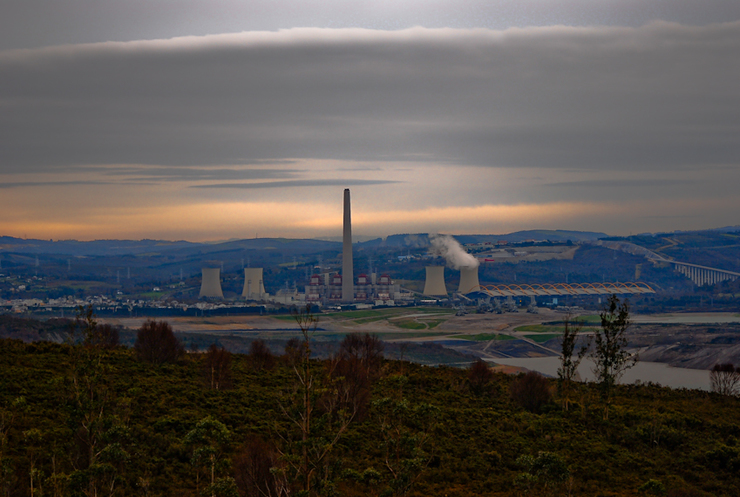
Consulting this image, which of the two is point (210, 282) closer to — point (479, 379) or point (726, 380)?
point (726, 380)

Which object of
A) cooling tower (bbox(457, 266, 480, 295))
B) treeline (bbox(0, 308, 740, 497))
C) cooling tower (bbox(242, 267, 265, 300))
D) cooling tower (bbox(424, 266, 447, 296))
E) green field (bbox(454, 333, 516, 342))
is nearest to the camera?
treeline (bbox(0, 308, 740, 497))

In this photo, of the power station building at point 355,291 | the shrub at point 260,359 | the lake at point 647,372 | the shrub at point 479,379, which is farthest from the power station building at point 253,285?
the shrub at point 479,379

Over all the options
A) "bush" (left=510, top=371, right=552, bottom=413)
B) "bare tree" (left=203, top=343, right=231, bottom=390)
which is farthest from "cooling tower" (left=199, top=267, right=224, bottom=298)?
"bush" (left=510, top=371, right=552, bottom=413)

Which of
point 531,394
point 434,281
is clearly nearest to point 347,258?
Result: point 434,281

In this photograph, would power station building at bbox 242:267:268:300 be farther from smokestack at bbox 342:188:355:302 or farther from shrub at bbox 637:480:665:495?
shrub at bbox 637:480:665:495

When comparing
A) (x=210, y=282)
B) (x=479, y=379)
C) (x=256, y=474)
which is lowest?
(x=479, y=379)

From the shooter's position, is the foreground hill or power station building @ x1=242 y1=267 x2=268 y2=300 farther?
power station building @ x1=242 y1=267 x2=268 y2=300

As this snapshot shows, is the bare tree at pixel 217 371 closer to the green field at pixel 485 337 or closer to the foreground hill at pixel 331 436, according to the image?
the foreground hill at pixel 331 436

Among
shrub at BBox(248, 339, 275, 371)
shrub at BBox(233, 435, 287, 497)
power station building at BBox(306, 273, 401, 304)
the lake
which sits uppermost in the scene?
shrub at BBox(233, 435, 287, 497)
